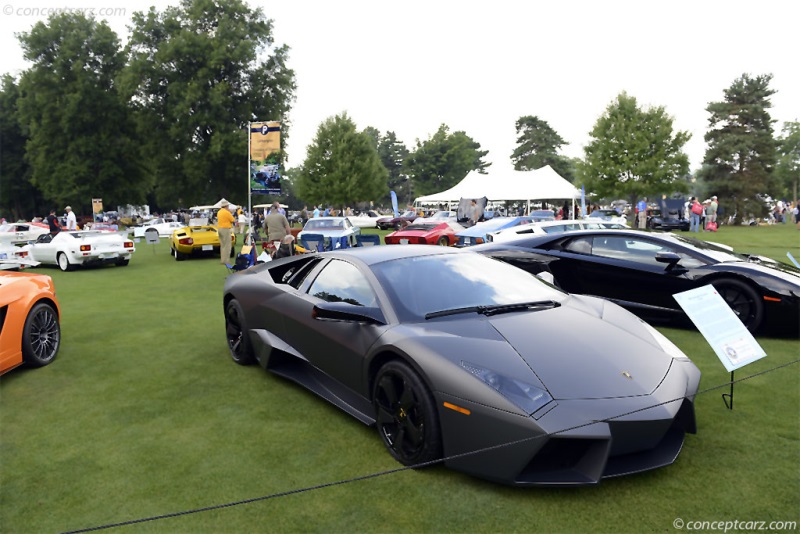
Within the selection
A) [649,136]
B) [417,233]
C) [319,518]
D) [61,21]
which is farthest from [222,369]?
[61,21]

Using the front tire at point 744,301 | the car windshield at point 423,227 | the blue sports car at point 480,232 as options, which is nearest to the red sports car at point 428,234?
the car windshield at point 423,227

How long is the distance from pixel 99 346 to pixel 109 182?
41515 mm

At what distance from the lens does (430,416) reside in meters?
2.96

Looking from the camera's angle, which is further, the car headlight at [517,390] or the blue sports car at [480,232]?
the blue sports car at [480,232]

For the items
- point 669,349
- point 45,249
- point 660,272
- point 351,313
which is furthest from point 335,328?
point 45,249

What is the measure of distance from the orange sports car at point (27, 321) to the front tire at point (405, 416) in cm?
351

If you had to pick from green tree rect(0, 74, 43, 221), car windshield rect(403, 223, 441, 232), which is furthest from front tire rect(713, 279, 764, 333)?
green tree rect(0, 74, 43, 221)

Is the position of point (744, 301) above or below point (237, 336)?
above

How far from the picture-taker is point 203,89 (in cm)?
3566

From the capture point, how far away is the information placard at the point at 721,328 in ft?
12.1

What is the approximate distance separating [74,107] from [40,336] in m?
40.5

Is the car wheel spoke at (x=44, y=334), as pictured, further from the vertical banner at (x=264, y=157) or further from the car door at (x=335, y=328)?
the vertical banner at (x=264, y=157)

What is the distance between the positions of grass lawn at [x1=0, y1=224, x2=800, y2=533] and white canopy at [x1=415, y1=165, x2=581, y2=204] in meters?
27.3

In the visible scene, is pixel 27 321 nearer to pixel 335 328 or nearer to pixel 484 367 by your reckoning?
pixel 335 328
